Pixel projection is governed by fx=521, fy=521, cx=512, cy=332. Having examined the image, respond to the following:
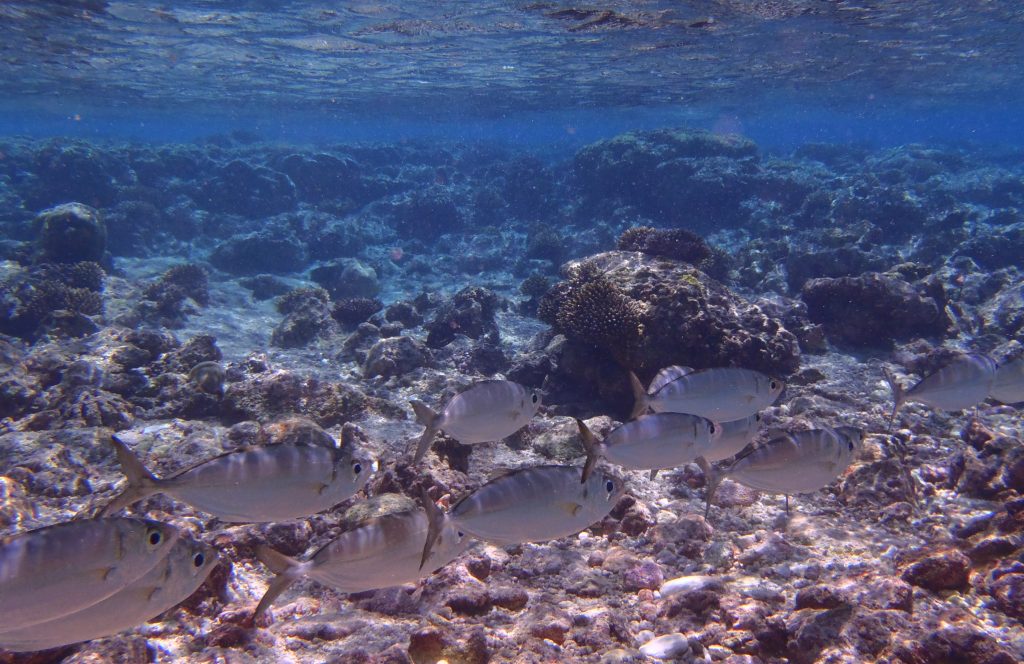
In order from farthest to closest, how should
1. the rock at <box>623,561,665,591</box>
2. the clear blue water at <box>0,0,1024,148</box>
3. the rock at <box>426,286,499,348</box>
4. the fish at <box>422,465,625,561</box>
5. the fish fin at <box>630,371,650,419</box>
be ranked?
the clear blue water at <box>0,0,1024,148</box>, the rock at <box>426,286,499,348</box>, the rock at <box>623,561,665,591</box>, the fish fin at <box>630,371,650,419</box>, the fish at <box>422,465,625,561</box>

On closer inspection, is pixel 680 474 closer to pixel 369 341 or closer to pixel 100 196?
pixel 369 341

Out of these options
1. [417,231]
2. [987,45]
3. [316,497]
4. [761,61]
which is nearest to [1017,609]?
[316,497]

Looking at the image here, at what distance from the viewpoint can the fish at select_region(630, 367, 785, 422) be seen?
414 centimetres

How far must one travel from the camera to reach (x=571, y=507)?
3.00 meters

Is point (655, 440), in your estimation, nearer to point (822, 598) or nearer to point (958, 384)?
point (822, 598)

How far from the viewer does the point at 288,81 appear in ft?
114

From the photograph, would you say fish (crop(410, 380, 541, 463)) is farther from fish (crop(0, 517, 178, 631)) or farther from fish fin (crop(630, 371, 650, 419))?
fish (crop(0, 517, 178, 631))

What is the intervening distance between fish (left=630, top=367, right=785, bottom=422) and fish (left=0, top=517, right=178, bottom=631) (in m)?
3.23

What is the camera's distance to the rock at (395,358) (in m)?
10.9

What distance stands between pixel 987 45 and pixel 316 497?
38635mm

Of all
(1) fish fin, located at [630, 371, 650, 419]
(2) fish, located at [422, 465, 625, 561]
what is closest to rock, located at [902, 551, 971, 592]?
(1) fish fin, located at [630, 371, 650, 419]

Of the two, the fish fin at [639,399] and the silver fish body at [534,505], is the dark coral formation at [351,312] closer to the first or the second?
the fish fin at [639,399]

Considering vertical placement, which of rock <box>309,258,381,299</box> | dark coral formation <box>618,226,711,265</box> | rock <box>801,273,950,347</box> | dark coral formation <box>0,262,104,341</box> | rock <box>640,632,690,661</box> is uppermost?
dark coral formation <box>618,226,711,265</box>

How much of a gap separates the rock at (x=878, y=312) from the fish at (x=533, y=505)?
10.8m
